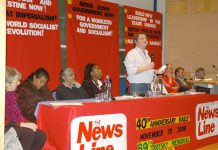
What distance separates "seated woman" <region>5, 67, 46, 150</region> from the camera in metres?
2.70

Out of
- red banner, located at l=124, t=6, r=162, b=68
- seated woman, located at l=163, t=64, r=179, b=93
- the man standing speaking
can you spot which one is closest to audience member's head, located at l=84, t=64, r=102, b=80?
the man standing speaking

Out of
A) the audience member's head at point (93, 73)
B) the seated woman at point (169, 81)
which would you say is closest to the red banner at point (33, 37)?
the audience member's head at point (93, 73)

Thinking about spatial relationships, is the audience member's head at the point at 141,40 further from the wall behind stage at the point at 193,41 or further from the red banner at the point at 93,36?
the wall behind stage at the point at 193,41

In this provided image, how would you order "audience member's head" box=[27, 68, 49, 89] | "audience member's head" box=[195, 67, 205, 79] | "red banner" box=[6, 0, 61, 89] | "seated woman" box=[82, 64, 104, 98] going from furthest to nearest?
1. "audience member's head" box=[195, 67, 205, 79]
2. "seated woman" box=[82, 64, 104, 98]
3. "red banner" box=[6, 0, 61, 89]
4. "audience member's head" box=[27, 68, 49, 89]

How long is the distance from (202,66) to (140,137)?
4847 millimetres

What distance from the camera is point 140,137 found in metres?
3.08

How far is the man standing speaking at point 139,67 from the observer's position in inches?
138

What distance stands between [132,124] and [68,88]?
1340 millimetres

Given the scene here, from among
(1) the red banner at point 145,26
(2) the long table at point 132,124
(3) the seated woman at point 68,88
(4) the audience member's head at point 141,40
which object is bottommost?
(2) the long table at point 132,124

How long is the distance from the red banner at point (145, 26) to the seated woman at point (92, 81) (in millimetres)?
1389

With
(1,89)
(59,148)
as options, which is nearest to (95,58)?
(59,148)

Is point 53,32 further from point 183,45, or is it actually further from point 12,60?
point 183,45

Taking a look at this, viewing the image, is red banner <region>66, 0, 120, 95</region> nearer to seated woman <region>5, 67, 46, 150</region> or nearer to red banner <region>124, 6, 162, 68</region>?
red banner <region>124, 6, 162, 68</region>

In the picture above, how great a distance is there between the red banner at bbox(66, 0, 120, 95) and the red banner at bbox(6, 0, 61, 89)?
26 cm
